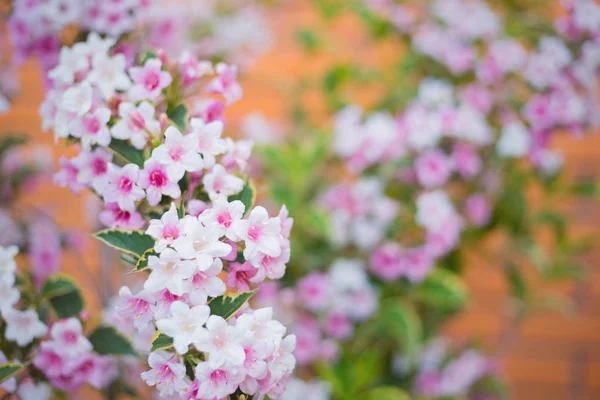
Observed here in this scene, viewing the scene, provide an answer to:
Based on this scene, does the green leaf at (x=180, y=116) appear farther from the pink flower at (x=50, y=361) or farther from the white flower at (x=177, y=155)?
the pink flower at (x=50, y=361)

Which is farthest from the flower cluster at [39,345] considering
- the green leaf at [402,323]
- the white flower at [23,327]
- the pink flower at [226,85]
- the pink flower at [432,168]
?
the pink flower at [432,168]

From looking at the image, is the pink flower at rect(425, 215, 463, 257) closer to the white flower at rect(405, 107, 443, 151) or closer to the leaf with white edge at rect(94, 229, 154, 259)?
the white flower at rect(405, 107, 443, 151)

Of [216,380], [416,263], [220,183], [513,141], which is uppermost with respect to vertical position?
[513,141]

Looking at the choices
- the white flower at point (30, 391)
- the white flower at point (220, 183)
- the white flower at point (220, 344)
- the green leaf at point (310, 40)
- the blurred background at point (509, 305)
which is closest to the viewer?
the white flower at point (220, 344)

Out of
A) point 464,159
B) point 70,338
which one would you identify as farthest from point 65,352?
point 464,159

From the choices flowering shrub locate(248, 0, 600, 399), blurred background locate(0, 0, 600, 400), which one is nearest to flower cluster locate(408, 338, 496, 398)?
flowering shrub locate(248, 0, 600, 399)

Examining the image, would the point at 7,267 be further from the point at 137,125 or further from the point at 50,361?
the point at 137,125
